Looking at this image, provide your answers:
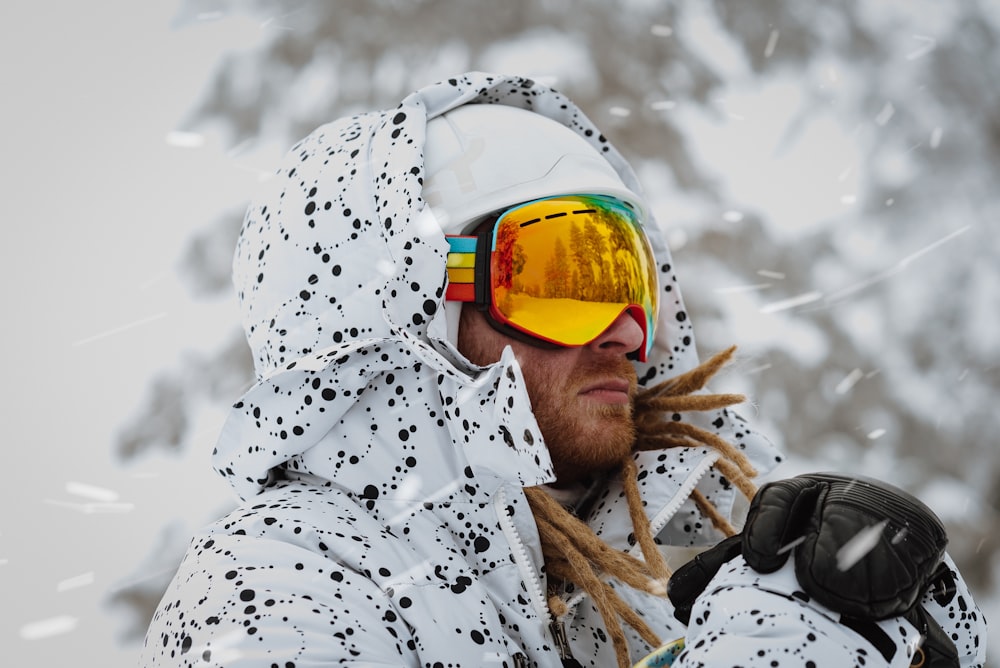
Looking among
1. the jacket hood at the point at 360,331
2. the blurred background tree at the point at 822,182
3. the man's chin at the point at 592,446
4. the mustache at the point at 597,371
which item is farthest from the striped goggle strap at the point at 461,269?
the blurred background tree at the point at 822,182

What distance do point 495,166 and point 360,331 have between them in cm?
57

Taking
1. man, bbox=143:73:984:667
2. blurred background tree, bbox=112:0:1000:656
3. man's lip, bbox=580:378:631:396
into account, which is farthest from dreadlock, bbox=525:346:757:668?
blurred background tree, bbox=112:0:1000:656

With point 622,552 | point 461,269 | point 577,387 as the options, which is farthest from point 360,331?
point 622,552

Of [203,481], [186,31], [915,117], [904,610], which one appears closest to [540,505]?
[904,610]

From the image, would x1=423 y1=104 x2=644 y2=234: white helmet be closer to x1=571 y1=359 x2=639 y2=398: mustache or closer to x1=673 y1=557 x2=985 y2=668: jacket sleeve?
x1=571 y1=359 x2=639 y2=398: mustache

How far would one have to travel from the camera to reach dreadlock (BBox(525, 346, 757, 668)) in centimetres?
178

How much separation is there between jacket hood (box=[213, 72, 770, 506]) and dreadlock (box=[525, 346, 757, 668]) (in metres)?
0.28

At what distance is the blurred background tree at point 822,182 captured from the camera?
13.5 ft

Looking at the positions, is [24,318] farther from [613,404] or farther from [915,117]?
[915,117]

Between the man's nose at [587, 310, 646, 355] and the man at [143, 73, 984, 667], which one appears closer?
the man at [143, 73, 984, 667]

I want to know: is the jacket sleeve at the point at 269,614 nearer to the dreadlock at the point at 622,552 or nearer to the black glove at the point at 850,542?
the dreadlock at the point at 622,552

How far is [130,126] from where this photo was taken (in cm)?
392

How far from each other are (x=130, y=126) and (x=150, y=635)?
10.1 ft

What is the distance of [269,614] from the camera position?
53.8 inches
